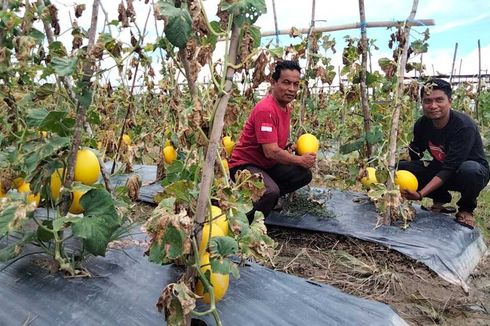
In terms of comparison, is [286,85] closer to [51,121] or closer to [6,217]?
[51,121]

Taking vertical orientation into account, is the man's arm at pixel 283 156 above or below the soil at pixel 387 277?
above

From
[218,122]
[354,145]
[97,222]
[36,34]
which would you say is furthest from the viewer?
[354,145]

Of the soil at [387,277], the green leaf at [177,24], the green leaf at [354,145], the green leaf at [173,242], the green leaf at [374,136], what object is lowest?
the soil at [387,277]

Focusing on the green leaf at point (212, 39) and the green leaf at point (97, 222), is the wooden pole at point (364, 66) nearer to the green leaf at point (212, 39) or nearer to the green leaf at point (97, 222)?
the green leaf at point (212, 39)

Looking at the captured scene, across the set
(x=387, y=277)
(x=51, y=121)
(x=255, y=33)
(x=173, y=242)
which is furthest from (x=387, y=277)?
(x=51, y=121)

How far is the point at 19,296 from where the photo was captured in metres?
1.96

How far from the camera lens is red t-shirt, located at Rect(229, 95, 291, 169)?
3318 mm

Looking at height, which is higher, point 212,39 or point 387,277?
point 212,39

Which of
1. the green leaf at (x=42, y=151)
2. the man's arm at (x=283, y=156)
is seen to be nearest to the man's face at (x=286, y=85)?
the man's arm at (x=283, y=156)

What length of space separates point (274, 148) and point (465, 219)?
5.14 ft

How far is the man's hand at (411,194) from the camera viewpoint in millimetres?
3662

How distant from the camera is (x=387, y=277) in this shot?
2.82m

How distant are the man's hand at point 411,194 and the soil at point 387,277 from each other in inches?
25.1

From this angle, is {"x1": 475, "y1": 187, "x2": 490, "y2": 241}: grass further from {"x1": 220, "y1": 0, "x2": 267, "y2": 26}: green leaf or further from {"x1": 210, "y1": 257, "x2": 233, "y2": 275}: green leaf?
{"x1": 220, "y1": 0, "x2": 267, "y2": 26}: green leaf
